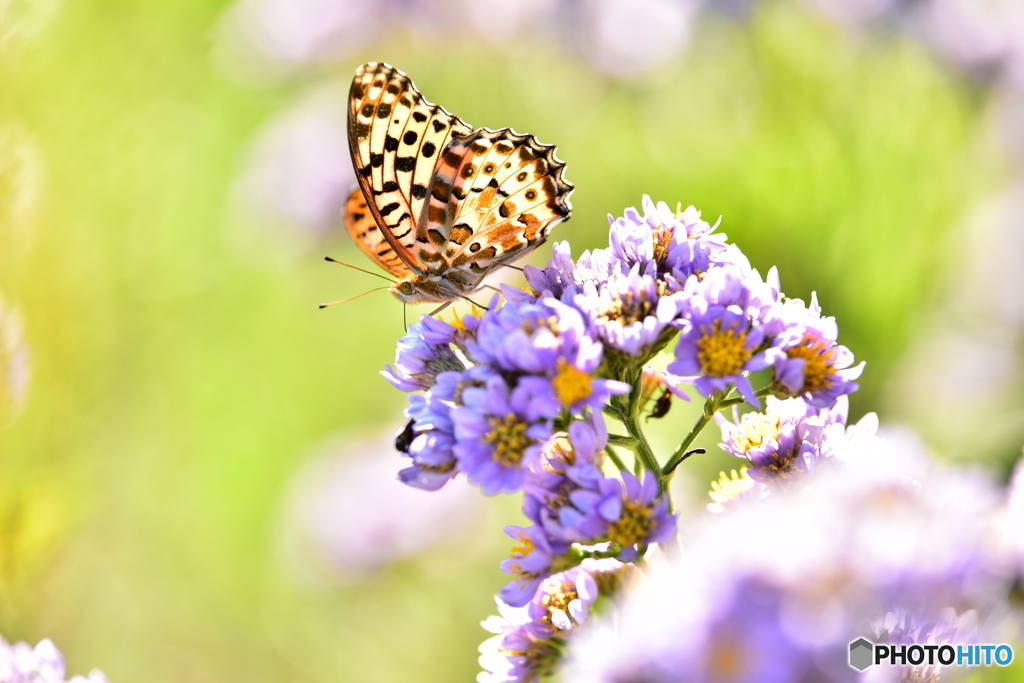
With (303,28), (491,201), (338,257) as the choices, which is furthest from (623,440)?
(303,28)

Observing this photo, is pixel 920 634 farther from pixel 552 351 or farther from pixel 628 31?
pixel 628 31

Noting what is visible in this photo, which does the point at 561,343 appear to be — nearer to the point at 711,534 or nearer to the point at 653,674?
the point at 711,534

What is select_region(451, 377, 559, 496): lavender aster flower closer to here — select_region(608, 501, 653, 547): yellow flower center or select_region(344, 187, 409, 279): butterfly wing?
select_region(608, 501, 653, 547): yellow flower center

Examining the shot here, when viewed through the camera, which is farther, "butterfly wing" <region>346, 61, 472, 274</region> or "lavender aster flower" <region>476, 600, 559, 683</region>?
"butterfly wing" <region>346, 61, 472, 274</region>

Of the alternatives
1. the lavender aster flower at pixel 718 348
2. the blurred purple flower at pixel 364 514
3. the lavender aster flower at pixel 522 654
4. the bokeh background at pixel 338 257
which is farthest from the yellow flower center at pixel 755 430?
the blurred purple flower at pixel 364 514

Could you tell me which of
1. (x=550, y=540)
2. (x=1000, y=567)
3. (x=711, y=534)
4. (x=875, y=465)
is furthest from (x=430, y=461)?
(x=1000, y=567)

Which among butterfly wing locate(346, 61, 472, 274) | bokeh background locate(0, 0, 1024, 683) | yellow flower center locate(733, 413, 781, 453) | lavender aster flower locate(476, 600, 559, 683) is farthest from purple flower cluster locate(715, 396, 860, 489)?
bokeh background locate(0, 0, 1024, 683)

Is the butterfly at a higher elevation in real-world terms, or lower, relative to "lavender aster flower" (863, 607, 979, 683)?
higher
